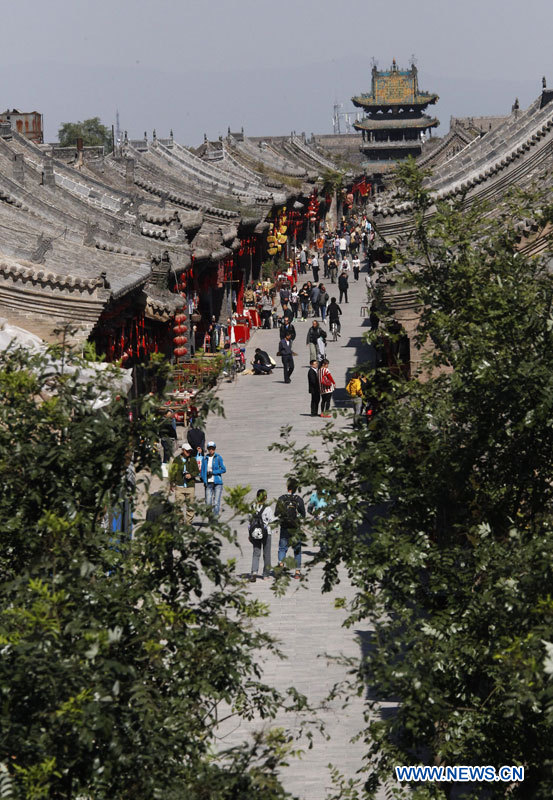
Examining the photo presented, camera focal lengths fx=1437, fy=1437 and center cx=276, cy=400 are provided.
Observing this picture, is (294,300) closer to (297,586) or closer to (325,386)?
(325,386)

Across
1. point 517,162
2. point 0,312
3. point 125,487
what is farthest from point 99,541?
point 517,162

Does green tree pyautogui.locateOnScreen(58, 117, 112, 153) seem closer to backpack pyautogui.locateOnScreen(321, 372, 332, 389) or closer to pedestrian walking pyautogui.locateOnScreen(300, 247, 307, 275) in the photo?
pedestrian walking pyautogui.locateOnScreen(300, 247, 307, 275)

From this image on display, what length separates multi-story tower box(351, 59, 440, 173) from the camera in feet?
376

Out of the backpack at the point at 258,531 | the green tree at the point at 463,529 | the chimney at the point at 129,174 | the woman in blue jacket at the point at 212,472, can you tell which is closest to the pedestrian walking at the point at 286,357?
the chimney at the point at 129,174

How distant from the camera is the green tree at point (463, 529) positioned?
866 cm

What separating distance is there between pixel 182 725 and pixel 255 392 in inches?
1191

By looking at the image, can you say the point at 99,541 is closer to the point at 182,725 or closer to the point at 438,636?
the point at 182,725

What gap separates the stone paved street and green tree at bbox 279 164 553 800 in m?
0.64

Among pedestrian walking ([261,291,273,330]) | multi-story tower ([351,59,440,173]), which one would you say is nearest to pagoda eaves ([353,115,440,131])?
multi-story tower ([351,59,440,173])

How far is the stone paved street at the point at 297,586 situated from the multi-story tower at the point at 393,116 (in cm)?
6494

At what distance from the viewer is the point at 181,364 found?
3384 cm

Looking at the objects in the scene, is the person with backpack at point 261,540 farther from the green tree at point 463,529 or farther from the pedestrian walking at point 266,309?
the pedestrian walking at point 266,309

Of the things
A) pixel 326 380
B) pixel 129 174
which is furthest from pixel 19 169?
pixel 129 174

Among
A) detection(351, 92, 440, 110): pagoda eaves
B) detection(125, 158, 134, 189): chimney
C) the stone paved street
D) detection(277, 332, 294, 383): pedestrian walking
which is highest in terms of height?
detection(351, 92, 440, 110): pagoda eaves
